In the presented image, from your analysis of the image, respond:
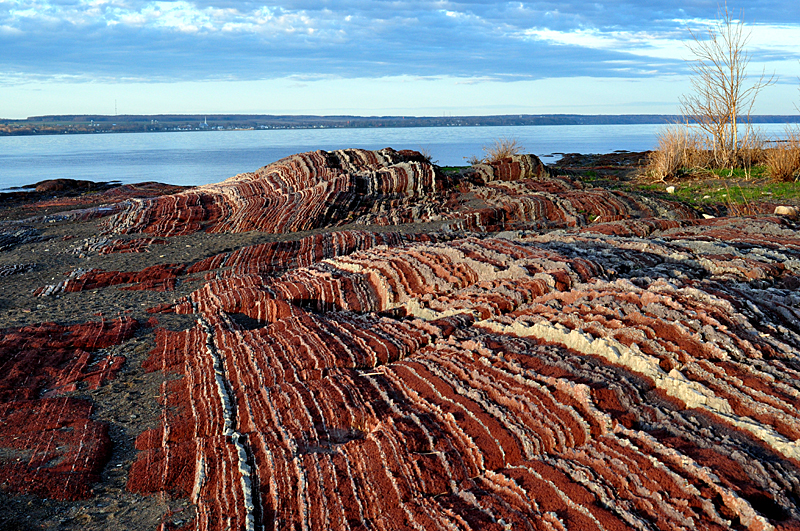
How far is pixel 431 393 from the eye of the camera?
416 centimetres

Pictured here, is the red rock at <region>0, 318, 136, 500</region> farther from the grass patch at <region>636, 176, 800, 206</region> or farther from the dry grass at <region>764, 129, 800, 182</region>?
the dry grass at <region>764, 129, 800, 182</region>

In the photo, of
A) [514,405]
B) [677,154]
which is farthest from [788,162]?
[514,405]

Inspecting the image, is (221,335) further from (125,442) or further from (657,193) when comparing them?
(657,193)

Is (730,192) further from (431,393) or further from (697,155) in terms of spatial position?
(431,393)

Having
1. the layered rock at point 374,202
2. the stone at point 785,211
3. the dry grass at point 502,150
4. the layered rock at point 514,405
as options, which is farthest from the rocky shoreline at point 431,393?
the dry grass at point 502,150

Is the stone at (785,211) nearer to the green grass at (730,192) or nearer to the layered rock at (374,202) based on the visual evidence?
the green grass at (730,192)

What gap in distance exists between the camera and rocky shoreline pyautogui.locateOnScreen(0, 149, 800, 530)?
311cm

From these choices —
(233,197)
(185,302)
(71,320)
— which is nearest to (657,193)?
(233,197)

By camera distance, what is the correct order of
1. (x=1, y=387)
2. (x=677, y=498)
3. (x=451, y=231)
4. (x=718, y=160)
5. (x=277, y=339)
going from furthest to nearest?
(x=718, y=160) < (x=451, y=231) < (x=277, y=339) < (x=1, y=387) < (x=677, y=498)

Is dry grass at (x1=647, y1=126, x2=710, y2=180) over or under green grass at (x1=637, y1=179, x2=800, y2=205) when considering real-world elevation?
over

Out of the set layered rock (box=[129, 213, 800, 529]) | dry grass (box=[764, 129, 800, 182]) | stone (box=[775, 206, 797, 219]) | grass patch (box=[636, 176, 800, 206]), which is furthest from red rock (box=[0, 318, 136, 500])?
dry grass (box=[764, 129, 800, 182])

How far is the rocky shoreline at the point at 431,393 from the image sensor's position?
311 centimetres

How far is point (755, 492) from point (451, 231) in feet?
30.5

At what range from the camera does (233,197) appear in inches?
576
